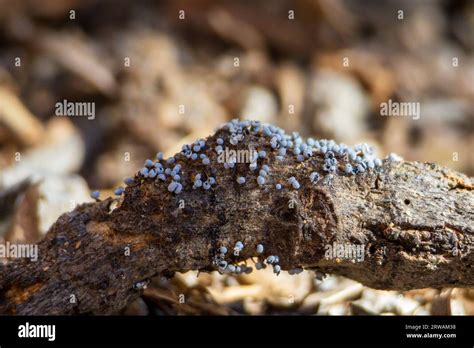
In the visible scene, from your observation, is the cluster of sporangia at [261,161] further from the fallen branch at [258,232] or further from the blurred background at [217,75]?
the blurred background at [217,75]

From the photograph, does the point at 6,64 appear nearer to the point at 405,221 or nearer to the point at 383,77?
the point at 383,77

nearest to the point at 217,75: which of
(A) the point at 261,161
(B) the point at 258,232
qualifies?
(A) the point at 261,161

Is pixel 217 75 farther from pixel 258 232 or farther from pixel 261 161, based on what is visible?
pixel 258 232

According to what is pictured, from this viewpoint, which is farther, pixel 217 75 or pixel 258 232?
pixel 217 75

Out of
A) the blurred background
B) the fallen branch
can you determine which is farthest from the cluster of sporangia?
the blurred background

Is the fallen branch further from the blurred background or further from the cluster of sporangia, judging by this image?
the blurred background

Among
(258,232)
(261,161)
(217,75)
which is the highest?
(217,75)
